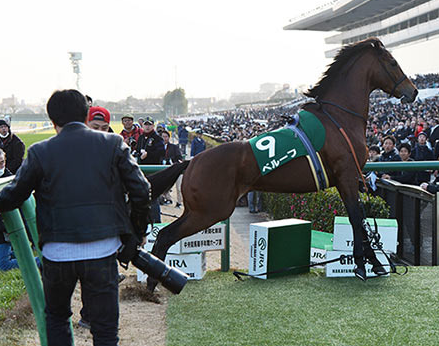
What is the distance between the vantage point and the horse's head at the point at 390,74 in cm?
441

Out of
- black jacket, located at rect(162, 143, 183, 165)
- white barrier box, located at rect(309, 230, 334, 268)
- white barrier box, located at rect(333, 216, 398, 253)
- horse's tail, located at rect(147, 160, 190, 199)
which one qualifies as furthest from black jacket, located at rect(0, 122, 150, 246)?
black jacket, located at rect(162, 143, 183, 165)


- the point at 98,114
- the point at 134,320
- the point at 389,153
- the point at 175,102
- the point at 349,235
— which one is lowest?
the point at 134,320

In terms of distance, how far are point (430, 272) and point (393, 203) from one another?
1.61 meters

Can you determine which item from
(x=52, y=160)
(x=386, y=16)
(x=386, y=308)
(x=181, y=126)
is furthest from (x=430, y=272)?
(x=386, y=16)

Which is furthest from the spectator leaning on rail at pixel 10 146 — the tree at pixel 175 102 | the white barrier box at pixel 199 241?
the tree at pixel 175 102

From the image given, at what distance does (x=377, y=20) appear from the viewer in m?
69.4

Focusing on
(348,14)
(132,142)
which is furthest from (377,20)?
(132,142)

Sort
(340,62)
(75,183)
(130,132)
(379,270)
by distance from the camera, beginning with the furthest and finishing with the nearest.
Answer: (130,132)
(340,62)
(379,270)
(75,183)

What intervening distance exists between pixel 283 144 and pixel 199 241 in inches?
50.2

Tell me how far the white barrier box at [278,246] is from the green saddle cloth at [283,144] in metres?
0.81

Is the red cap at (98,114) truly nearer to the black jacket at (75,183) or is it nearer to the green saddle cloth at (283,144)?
the green saddle cloth at (283,144)

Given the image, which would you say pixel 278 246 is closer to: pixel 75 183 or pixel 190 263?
pixel 190 263

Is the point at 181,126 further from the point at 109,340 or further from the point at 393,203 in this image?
the point at 109,340

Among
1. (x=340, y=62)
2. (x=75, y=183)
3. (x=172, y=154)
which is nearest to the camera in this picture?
(x=75, y=183)
